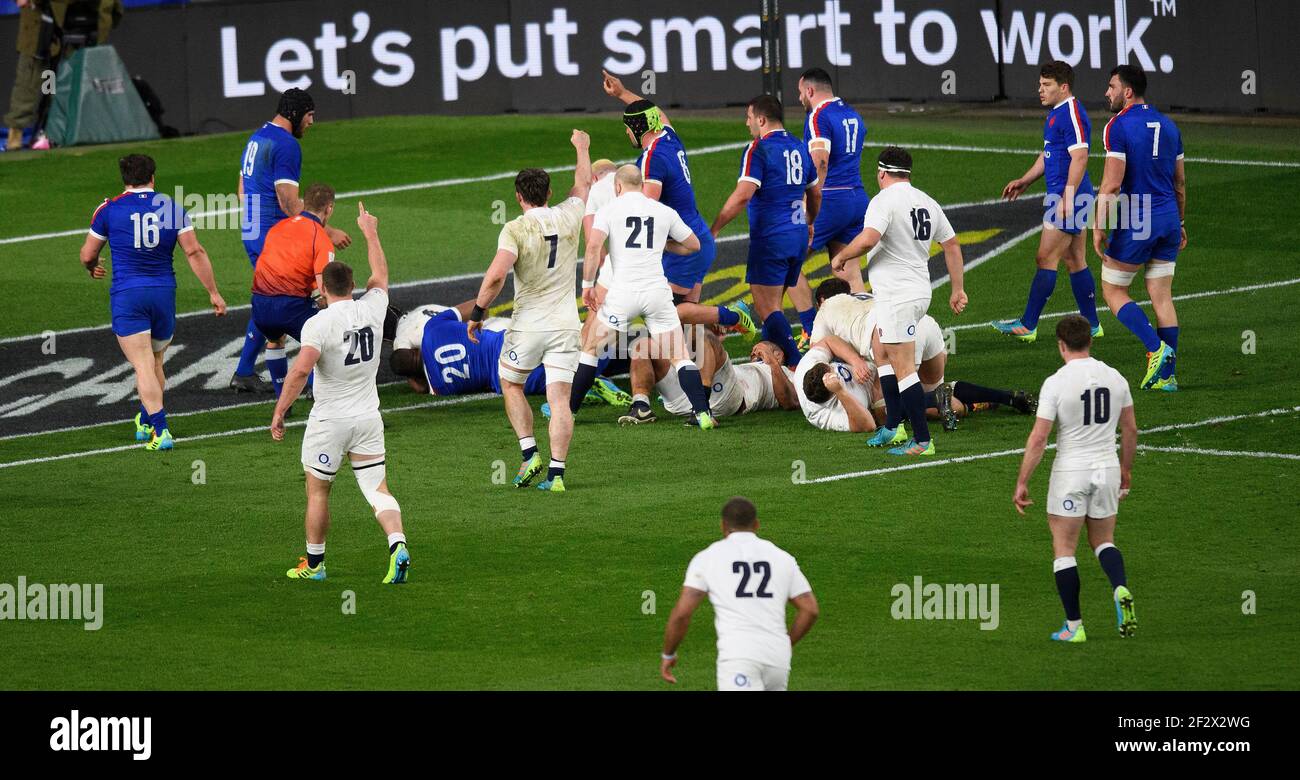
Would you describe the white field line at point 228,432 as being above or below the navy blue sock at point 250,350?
below

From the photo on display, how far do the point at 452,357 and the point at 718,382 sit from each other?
2683 mm

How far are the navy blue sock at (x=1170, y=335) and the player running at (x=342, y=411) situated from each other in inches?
292

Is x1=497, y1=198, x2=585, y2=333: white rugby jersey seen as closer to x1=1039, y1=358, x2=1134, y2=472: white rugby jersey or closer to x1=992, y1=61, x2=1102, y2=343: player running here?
x1=1039, y1=358, x2=1134, y2=472: white rugby jersey

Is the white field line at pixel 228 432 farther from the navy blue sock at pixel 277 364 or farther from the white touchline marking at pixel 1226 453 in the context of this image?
the white touchline marking at pixel 1226 453

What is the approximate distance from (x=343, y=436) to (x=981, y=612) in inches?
148

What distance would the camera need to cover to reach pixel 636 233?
551 inches

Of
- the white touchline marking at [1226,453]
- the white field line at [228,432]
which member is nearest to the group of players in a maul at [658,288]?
the white field line at [228,432]

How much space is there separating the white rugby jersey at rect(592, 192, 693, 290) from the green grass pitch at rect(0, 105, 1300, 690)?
1374 millimetres

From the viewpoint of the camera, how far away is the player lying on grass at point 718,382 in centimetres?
1543

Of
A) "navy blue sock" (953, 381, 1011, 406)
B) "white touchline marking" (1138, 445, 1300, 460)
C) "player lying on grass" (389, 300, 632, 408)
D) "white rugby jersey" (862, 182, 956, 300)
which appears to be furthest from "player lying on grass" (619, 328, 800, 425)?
"white touchline marking" (1138, 445, 1300, 460)

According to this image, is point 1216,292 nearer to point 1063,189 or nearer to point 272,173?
point 1063,189

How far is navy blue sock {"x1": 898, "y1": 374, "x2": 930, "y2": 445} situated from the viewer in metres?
13.6

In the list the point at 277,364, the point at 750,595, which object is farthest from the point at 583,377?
the point at 750,595

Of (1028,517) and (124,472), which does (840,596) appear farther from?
(124,472)
